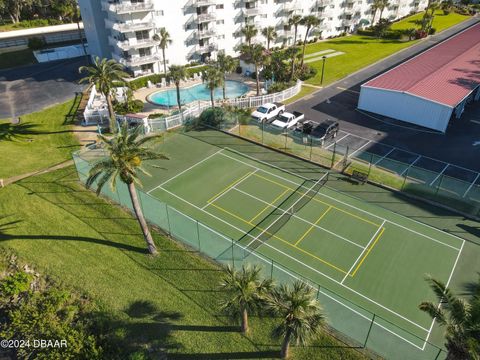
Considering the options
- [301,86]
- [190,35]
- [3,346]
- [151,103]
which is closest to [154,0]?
[190,35]

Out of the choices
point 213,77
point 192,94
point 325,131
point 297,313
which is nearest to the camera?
point 297,313

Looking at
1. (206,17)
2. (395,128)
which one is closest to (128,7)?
(206,17)

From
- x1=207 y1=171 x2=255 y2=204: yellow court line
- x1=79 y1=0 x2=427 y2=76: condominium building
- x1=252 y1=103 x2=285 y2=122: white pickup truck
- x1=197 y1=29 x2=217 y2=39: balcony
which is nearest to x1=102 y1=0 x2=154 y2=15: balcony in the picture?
x1=79 y1=0 x2=427 y2=76: condominium building

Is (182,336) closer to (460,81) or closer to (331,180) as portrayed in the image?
(331,180)

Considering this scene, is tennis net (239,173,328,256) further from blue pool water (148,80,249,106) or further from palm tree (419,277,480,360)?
blue pool water (148,80,249,106)

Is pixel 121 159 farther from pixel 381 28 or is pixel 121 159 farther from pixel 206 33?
pixel 381 28

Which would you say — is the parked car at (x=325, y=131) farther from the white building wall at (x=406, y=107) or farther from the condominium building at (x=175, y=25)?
the condominium building at (x=175, y=25)
